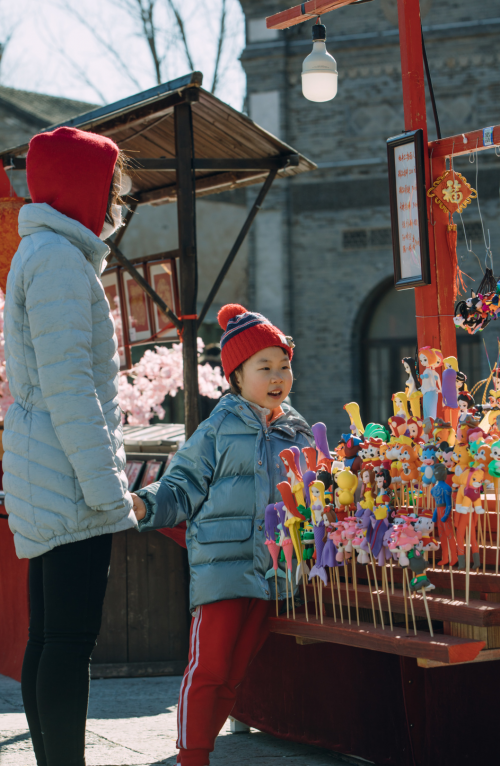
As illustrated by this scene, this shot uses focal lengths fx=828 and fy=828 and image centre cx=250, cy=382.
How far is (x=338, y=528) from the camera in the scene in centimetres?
244

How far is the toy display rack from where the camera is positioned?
2.12m

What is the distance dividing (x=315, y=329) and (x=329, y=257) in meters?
1.13

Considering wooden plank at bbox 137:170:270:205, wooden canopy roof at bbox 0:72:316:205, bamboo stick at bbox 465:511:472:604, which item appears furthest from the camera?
wooden plank at bbox 137:170:270:205

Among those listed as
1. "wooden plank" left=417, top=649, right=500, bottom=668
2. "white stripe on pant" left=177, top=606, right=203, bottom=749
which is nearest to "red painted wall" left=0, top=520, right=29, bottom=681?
"white stripe on pant" left=177, top=606, right=203, bottom=749

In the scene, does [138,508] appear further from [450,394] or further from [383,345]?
[383,345]

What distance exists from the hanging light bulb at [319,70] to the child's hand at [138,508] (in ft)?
8.52

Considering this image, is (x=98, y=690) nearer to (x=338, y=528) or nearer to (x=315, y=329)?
(x=338, y=528)

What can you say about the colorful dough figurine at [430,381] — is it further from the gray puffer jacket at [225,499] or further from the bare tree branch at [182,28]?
the bare tree branch at [182,28]

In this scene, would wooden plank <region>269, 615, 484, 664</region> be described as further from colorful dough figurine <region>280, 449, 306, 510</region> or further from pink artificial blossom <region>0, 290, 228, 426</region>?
pink artificial blossom <region>0, 290, 228, 426</region>

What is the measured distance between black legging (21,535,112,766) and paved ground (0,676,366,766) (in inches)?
30.9

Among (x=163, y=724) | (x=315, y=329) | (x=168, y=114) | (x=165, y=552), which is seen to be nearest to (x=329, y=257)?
(x=315, y=329)

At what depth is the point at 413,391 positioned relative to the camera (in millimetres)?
2812

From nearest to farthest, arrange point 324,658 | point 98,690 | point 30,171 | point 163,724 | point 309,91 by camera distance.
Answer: point 30,171 → point 324,658 → point 163,724 → point 98,690 → point 309,91

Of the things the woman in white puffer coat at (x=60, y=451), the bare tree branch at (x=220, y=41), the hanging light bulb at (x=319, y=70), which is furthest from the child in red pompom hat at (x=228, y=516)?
the bare tree branch at (x=220, y=41)
